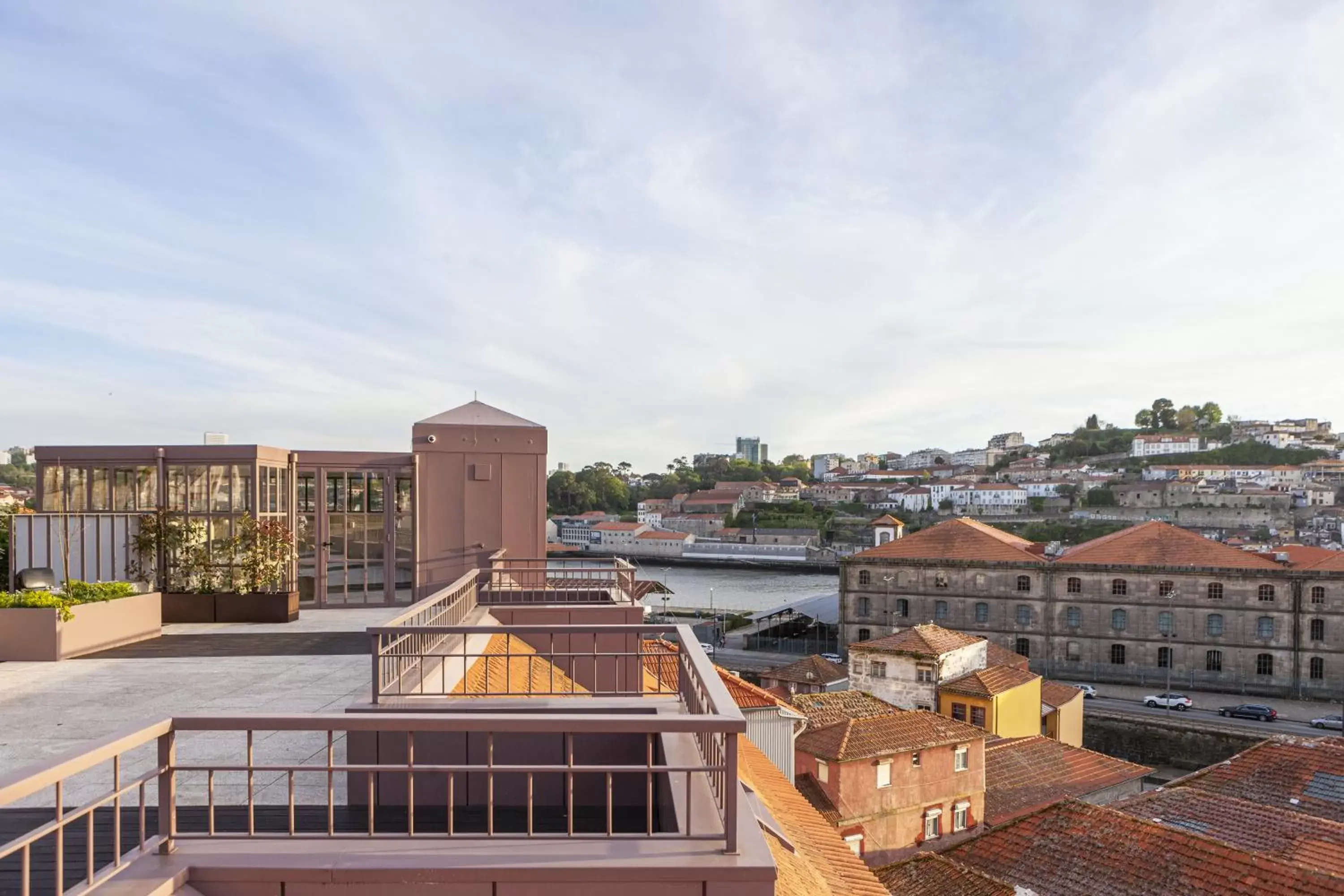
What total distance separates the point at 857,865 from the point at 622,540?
9942cm

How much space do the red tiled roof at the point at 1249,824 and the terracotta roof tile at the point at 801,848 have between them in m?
7.75

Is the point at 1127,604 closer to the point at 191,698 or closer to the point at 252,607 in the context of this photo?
the point at 252,607

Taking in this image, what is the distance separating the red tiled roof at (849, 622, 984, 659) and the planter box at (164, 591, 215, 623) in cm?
2279

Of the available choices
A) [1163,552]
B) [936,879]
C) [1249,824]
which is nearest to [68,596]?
[936,879]

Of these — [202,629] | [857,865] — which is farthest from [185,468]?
[857,865]

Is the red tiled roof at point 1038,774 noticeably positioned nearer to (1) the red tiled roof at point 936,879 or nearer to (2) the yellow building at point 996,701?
(2) the yellow building at point 996,701

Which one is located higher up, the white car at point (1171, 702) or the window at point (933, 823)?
the window at point (933, 823)

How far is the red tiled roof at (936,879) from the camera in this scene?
35.1ft

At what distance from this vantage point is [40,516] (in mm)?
9750

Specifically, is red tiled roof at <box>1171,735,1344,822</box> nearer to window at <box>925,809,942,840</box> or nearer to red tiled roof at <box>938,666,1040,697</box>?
window at <box>925,809,942,840</box>

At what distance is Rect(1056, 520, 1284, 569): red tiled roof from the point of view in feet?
119

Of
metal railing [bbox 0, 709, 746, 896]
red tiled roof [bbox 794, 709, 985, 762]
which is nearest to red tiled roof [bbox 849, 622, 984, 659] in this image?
red tiled roof [bbox 794, 709, 985, 762]

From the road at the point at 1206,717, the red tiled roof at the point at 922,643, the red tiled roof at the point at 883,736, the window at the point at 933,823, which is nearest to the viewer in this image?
the red tiled roof at the point at 883,736

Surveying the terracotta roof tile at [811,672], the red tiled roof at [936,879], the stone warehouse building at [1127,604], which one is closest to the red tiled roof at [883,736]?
the red tiled roof at [936,879]
